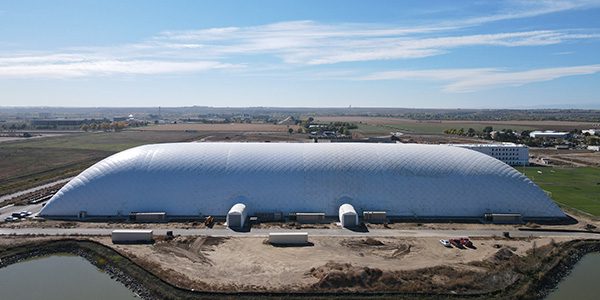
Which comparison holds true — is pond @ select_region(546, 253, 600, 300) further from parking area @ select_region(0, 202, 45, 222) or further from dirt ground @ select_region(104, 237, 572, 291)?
parking area @ select_region(0, 202, 45, 222)

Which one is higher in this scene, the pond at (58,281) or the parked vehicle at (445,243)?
the parked vehicle at (445,243)

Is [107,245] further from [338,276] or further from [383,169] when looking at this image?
[383,169]

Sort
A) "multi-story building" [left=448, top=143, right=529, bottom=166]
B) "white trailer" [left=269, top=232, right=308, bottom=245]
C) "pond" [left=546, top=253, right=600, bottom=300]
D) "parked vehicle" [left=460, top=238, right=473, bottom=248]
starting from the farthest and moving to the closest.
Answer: "multi-story building" [left=448, top=143, right=529, bottom=166]
"parked vehicle" [left=460, top=238, right=473, bottom=248]
"white trailer" [left=269, top=232, right=308, bottom=245]
"pond" [left=546, top=253, right=600, bottom=300]

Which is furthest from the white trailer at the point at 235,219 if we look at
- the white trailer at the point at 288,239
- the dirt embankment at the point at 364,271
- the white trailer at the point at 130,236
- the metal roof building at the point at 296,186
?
the white trailer at the point at 130,236

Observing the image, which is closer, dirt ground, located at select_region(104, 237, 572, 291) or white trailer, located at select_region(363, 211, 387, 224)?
dirt ground, located at select_region(104, 237, 572, 291)

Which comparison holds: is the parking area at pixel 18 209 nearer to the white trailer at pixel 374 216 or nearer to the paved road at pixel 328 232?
the paved road at pixel 328 232

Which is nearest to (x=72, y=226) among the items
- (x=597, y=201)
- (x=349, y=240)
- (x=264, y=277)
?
(x=264, y=277)

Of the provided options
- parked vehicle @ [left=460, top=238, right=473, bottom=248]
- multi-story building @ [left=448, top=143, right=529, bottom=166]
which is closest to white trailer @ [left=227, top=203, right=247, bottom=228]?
parked vehicle @ [left=460, top=238, right=473, bottom=248]
